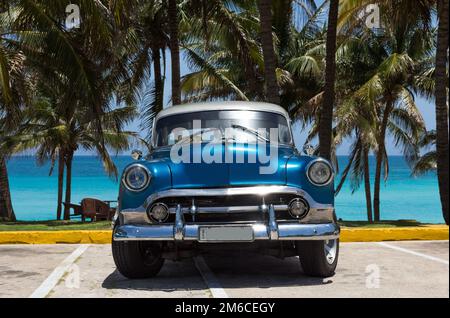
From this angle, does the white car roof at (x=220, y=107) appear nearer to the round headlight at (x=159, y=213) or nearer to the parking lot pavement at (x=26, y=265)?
the round headlight at (x=159, y=213)

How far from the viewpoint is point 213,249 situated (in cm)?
543

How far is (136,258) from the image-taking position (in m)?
5.66

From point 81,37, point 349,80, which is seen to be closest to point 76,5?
point 81,37

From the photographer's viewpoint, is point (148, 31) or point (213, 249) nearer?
point (213, 249)

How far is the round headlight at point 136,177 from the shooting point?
5418 millimetres

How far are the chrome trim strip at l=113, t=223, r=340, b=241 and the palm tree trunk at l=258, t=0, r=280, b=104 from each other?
7.15 m

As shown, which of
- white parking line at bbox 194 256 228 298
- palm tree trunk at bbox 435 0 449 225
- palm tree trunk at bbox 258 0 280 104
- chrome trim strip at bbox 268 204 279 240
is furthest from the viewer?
palm tree trunk at bbox 258 0 280 104

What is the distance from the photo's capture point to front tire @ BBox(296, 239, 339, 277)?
219 inches

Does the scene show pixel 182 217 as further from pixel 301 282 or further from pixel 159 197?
pixel 301 282

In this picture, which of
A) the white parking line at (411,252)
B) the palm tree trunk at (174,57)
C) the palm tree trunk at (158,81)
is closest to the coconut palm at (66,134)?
the palm tree trunk at (158,81)

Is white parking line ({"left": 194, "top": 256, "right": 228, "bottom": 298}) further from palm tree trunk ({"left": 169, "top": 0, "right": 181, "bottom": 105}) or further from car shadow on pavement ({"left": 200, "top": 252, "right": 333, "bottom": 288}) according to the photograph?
palm tree trunk ({"left": 169, "top": 0, "right": 181, "bottom": 105})

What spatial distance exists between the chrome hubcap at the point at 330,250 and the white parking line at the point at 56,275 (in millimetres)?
2531

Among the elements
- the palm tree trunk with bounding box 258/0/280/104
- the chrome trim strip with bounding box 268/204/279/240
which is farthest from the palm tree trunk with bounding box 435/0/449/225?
the chrome trim strip with bounding box 268/204/279/240

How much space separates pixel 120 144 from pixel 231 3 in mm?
11512
